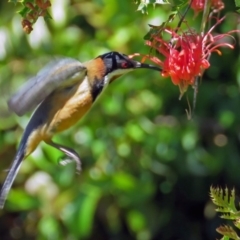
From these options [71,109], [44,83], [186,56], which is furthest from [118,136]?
[186,56]

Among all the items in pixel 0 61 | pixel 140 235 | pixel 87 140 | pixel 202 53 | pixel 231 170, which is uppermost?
pixel 202 53

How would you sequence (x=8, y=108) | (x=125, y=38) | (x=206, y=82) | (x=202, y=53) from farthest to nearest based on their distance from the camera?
(x=206, y=82) → (x=125, y=38) → (x=8, y=108) → (x=202, y=53)

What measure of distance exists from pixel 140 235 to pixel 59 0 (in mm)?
1196

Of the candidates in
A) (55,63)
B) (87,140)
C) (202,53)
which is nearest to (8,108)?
(55,63)

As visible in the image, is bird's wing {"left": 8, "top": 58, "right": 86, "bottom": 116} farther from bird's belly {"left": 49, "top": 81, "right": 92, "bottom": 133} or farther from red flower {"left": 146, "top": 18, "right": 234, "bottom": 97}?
red flower {"left": 146, "top": 18, "right": 234, "bottom": 97}

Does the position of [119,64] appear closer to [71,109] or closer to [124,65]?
[124,65]

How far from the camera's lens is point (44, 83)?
217 cm

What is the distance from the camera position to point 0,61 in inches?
142

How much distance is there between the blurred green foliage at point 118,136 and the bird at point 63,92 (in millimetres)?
888

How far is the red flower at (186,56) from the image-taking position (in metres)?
1.75

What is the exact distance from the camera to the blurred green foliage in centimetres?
352

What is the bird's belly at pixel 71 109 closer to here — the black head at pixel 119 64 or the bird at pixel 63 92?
the bird at pixel 63 92

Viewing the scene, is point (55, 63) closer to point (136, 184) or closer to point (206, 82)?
point (136, 184)

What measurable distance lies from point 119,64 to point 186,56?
53 centimetres
